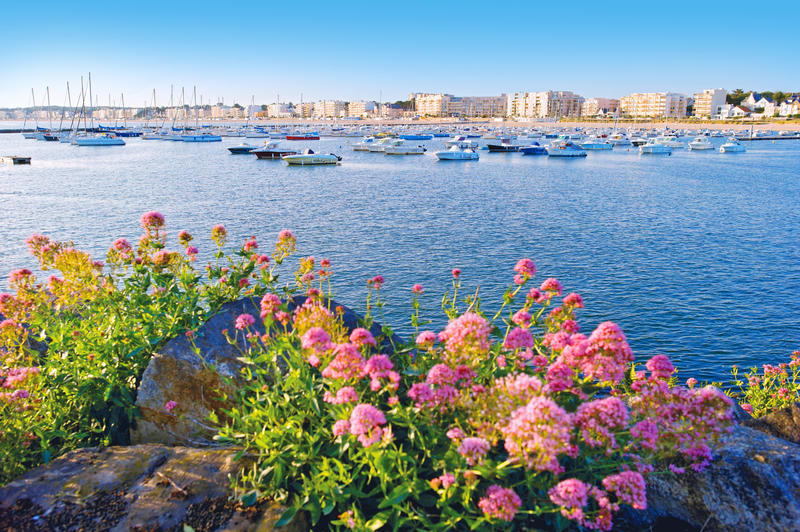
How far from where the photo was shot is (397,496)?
356 centimetres

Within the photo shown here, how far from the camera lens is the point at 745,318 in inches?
772

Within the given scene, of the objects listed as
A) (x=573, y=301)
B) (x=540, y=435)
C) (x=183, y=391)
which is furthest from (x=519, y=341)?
(x=183, y=391)

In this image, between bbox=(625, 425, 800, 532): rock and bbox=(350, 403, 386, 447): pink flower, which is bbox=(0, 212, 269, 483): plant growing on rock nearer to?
bbox=(350, 403, 386, 447): pink flower

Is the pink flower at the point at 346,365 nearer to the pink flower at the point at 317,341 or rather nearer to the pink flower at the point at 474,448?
the pink flower at the point at 317,341

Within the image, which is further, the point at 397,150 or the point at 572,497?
the point at 397,150

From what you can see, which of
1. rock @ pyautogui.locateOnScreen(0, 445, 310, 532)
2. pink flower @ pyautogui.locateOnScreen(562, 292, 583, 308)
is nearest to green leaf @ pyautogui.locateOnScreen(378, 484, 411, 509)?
rock @ pyautogui.locateOnScreen(0, 445, 310, 532)

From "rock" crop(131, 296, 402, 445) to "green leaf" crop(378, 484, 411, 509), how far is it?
2582 mm

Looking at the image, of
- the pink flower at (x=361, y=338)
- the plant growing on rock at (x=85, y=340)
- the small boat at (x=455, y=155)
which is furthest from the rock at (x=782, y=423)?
the small boat at (x=455, y=155)

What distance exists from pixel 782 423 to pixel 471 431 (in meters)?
5.97

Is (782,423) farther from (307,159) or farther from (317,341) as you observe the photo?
(307,159)

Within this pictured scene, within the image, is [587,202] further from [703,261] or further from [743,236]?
[703,261]

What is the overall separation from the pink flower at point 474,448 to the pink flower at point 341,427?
82 cm

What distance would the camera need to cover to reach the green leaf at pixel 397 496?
3.53m

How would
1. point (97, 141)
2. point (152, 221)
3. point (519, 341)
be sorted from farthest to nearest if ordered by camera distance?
point (97, 141), point (152, 221), point (519, 341)
